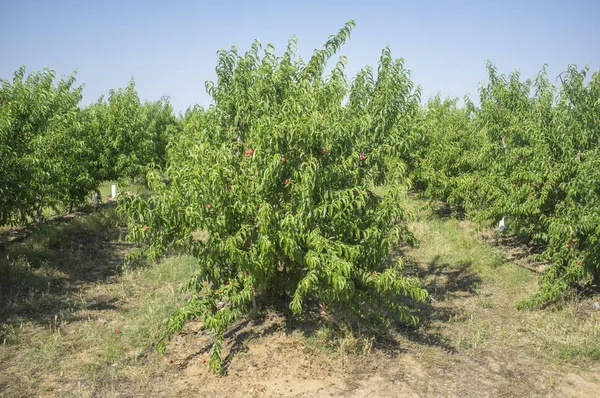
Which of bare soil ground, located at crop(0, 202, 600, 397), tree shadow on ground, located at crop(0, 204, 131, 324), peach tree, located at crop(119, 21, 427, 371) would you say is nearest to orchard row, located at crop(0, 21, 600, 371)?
peach tree, located at crop(119, 21, 427, 371)

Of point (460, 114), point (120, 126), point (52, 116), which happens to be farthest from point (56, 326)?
point (460, 114)

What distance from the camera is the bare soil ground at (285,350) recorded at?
5.58m

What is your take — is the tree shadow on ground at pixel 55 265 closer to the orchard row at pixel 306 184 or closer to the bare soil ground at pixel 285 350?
the bare soil ground at pixel 285 350

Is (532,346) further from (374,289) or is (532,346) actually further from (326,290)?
(326,290)

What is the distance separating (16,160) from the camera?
8555mm

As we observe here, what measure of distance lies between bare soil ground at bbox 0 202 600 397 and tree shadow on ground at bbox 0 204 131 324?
0.05 metres

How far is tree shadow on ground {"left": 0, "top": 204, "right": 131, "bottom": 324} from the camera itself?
784 centimetres

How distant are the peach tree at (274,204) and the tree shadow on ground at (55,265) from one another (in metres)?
3.06

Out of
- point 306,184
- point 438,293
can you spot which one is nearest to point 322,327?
point 306,184

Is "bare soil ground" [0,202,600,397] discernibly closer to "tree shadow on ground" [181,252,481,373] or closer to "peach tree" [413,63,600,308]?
"tree shadow on ground" [181,252,481,373]

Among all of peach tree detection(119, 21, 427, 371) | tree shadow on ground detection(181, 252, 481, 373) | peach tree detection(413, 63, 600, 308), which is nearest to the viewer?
peach tree detection(119, 21, 427, 371)

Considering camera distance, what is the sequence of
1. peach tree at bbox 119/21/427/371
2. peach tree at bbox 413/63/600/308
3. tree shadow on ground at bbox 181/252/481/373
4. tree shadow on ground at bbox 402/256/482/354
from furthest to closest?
peach tree at bbox 413/63/600/308, tree shadow on ground at bbox 402/256/482/354, tree shadow on ground at bbox 181/252/481/373, peach tree at bbox 119/21/427/371

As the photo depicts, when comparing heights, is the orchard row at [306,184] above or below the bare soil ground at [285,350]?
above

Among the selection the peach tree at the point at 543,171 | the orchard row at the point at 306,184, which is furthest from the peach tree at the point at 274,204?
the peach tree at the point at 543,171
